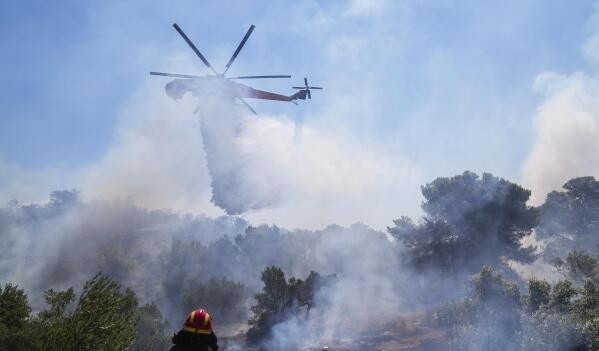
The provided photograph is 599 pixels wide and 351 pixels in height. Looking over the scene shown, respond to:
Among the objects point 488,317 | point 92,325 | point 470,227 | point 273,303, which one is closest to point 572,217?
point 470,227

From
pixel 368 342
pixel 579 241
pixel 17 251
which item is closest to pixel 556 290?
pixel 368 342

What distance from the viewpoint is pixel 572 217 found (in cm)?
7056

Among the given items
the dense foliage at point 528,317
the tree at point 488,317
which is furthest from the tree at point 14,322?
the tree at point 488,317

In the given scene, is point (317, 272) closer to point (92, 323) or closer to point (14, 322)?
point (14, 322)

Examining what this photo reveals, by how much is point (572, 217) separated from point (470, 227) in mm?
24981

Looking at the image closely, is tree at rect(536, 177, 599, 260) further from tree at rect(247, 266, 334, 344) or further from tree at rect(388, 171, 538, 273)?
tree at rect(247, 266, 334, 344)

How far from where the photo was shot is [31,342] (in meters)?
16.1

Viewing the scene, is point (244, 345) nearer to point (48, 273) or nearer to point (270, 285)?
point (270, 285)

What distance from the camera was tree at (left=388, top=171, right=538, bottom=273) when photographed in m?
58.8

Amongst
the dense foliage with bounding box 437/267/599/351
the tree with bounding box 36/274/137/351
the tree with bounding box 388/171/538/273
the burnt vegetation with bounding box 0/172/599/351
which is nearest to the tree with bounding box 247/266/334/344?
the burnt vegetation with bounding box 0/172/599/351

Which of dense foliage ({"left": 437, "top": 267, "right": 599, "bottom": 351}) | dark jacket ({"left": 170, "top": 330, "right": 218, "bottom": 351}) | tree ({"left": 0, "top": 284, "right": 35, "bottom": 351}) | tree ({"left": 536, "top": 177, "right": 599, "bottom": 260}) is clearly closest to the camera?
dark jacket ({"left": 170, "top": 330, "right": 218, "bottom": 351})

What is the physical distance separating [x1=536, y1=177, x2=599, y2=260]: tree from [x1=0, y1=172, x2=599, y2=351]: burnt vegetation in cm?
20

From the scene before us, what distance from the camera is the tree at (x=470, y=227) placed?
58.8m

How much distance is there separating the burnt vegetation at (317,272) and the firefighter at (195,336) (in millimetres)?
7699
